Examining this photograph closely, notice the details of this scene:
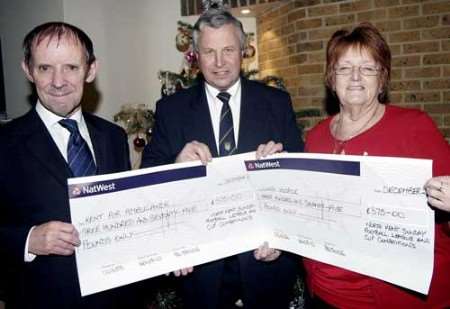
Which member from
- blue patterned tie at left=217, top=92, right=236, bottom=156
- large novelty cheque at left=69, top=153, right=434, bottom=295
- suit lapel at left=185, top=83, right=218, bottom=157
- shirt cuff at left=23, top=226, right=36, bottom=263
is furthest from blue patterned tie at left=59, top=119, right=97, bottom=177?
blue patterned tie at left=217, top=92, right=236, bottom=156

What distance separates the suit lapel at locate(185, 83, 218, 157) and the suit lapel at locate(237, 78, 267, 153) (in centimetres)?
14

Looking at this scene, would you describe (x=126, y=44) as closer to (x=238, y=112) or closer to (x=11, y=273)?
(x=238, y=112)

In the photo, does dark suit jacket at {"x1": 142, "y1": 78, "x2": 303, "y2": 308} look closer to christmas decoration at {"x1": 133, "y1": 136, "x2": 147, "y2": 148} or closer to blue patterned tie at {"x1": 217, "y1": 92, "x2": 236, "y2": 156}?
blue patterned tie at {"x1": 217, "y1": 92, "x2": 236, "y2": 156}

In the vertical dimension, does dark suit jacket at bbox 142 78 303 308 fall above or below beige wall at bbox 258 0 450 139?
below

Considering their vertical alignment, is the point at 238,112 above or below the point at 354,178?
above

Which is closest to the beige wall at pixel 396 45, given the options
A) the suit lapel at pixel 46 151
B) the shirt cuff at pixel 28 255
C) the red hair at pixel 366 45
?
the red hair at pixel 366 45

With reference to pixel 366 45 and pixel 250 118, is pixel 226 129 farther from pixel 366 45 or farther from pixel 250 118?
pixel 366 45

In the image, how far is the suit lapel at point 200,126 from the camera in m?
1.83

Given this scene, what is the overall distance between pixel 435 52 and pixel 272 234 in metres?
2.59

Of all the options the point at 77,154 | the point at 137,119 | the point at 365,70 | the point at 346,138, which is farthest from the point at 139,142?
the point at 365,70

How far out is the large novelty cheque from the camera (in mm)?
1354

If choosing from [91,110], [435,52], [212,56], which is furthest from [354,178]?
[91,110]

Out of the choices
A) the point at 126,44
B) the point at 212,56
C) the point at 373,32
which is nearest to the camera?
the point at 373,32

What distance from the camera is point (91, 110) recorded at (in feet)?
13.6
